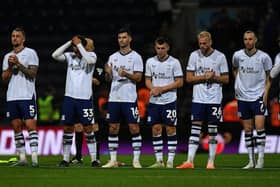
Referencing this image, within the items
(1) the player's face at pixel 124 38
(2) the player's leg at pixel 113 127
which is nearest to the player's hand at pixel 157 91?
(2) the player's leg at pixel 113 127

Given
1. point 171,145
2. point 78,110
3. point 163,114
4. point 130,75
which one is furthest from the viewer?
point 163,114

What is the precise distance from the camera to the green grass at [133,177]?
13312 millimetres

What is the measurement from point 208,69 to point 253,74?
0.83 metres

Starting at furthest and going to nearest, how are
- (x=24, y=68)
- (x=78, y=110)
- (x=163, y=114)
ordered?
(x=163, y=114) < (x=78, y=110) < (x=24, y=68)

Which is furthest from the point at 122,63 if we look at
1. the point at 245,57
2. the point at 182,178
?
the point at 182,178

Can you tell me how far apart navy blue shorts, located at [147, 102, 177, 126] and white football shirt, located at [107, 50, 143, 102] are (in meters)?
0.47

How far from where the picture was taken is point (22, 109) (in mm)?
16375

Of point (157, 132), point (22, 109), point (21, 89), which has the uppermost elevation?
point (21, 89)

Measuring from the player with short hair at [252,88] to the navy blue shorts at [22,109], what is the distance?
3.70 metres

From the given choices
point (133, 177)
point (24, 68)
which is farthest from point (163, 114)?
point (133, 177)

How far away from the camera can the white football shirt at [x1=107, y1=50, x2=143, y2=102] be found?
653 inches

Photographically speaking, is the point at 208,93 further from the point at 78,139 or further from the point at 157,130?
the point at 78,139

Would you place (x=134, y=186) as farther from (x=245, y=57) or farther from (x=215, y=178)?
(x=245, y=57)

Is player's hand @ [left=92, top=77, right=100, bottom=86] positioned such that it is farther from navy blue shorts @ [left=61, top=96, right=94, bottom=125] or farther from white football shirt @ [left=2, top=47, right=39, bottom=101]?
white football shirt @ [left=2, top=47, right=39, bottom=101]
